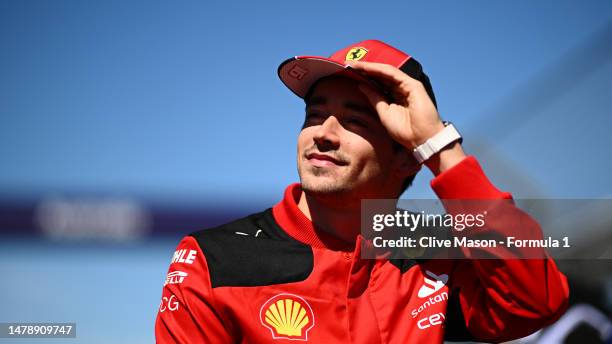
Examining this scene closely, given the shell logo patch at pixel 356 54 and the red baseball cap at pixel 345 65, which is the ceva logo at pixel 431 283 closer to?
the red baseball cap at pixel 345 65

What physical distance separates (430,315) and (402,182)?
65 centimetres

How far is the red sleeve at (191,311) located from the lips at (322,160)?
1.71 ft

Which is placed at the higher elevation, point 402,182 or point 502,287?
point 402,182

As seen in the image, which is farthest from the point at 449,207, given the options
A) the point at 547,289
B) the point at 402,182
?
the point at 402,182

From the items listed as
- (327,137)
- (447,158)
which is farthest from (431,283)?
(327,137)

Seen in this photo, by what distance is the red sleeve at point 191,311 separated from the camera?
233 centimetres

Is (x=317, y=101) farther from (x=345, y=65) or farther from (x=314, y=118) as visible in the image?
(x=345, y=65)

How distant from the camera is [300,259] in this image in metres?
2.48

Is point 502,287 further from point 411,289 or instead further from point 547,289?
point 411,289

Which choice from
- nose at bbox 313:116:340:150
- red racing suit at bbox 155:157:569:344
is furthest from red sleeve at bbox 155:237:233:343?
nose at bbox 313:116:340:150

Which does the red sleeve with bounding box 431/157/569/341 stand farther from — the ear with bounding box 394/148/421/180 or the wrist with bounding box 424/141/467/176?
the ear with bounding box 394/148/421/180

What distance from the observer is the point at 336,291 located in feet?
8.01

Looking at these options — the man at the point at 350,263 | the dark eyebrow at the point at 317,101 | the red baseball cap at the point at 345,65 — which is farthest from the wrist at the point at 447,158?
the dark eyebrow at the point at 317,101

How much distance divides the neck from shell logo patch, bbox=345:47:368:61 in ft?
1.83
